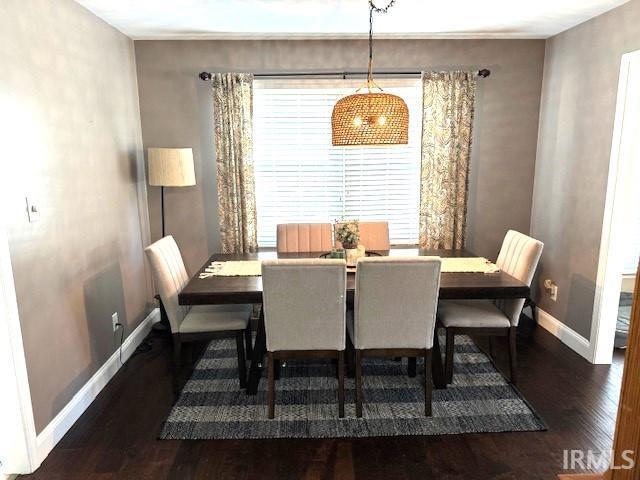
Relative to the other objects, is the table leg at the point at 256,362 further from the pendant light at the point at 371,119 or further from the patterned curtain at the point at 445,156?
the patterned curtain at the point at 445,156

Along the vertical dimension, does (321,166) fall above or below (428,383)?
above

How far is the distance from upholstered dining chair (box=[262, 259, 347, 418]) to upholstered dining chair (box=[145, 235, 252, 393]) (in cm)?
41

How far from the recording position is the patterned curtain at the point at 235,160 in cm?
370

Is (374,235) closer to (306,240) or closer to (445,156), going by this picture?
(306,240)

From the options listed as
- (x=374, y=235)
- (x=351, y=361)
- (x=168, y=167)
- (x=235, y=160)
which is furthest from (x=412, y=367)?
(x=168, y=167)

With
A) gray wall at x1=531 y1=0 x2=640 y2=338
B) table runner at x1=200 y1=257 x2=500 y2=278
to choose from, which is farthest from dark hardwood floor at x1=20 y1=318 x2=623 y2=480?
gray wall at x1=531 y1=0 x2=640 y2=338

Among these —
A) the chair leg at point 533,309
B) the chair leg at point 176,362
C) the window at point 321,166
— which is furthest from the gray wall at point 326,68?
the chair leg at point 176,362

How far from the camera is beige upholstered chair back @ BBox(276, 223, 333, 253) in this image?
11.5ft

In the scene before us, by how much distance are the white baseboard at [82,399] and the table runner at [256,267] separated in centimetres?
96

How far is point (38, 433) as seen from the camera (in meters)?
2.21

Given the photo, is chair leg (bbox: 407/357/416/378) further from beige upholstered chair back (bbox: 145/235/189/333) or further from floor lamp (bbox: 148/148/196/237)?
floor lamp (bbox: 148/148/196/237)

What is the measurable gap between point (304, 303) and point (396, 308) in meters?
0.51

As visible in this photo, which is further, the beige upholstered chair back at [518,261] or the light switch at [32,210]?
the beige upholstered chair back at [518,261]

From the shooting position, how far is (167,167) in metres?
3.44
